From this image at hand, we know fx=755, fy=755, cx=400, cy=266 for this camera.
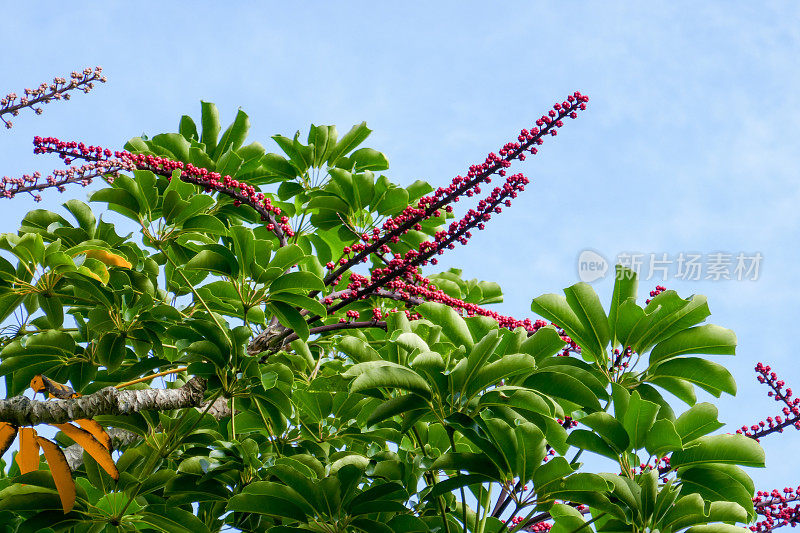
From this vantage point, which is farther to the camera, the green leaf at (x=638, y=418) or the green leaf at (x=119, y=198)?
the green leaf at (x=119, y=198)

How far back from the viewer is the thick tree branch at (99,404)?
2.79m

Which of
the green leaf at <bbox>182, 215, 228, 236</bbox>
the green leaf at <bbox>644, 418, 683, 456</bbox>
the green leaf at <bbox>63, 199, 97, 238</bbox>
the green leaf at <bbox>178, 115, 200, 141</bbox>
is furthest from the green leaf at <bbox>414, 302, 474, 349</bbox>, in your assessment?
the green leaf at <bbox>178, 115, 200, 141</bbox>

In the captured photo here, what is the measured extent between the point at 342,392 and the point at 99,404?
0.99 meters

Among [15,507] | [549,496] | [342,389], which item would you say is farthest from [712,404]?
[15,507]

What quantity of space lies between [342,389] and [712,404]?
1603 mm

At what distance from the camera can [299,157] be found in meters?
4.60

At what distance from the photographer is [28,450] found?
9.78 feet

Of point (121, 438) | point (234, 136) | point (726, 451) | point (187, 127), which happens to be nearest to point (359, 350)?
point (726, 451)

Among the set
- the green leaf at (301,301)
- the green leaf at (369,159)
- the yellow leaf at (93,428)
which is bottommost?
the yellow leaf at (93,428)

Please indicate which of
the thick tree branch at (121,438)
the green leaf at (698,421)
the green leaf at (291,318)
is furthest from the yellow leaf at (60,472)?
the green leaf at (698,421)

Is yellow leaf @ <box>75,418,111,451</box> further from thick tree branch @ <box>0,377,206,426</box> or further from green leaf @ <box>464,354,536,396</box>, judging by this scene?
green leaf @ <box>464,354,536,396</box>

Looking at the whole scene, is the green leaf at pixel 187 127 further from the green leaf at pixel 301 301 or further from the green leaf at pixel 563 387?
the green leaf at pixel 563 387

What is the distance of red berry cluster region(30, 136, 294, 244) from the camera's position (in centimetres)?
321

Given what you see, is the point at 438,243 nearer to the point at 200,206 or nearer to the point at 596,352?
the point at 596,352
